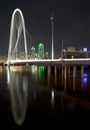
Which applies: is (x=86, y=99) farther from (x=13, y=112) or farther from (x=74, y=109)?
(x=13, y=112)

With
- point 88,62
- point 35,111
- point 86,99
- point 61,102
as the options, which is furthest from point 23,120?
point 88,62

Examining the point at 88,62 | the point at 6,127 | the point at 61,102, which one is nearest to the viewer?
the point at 6,127

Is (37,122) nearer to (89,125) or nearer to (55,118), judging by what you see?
(55,118)

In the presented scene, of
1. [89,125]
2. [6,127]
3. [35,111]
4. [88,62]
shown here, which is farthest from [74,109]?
[88,62]

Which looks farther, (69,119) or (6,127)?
(69,119)

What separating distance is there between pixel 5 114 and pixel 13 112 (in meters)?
0.83

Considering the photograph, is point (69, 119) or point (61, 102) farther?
point (61, 102)

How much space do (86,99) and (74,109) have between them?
13.0ft

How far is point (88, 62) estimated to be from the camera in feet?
115

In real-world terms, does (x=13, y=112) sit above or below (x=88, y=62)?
below

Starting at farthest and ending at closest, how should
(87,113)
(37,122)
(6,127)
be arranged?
(87,113) → (37,122) → (6,127)

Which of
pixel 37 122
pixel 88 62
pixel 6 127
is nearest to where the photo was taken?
pixel 6 127

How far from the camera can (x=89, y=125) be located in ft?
40.1

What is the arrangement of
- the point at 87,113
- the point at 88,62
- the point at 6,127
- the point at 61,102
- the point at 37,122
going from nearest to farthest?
the point at 6,127 → the point at 37,122 → the point at 87,113 → the point at 61,102 → the point at 88,62
